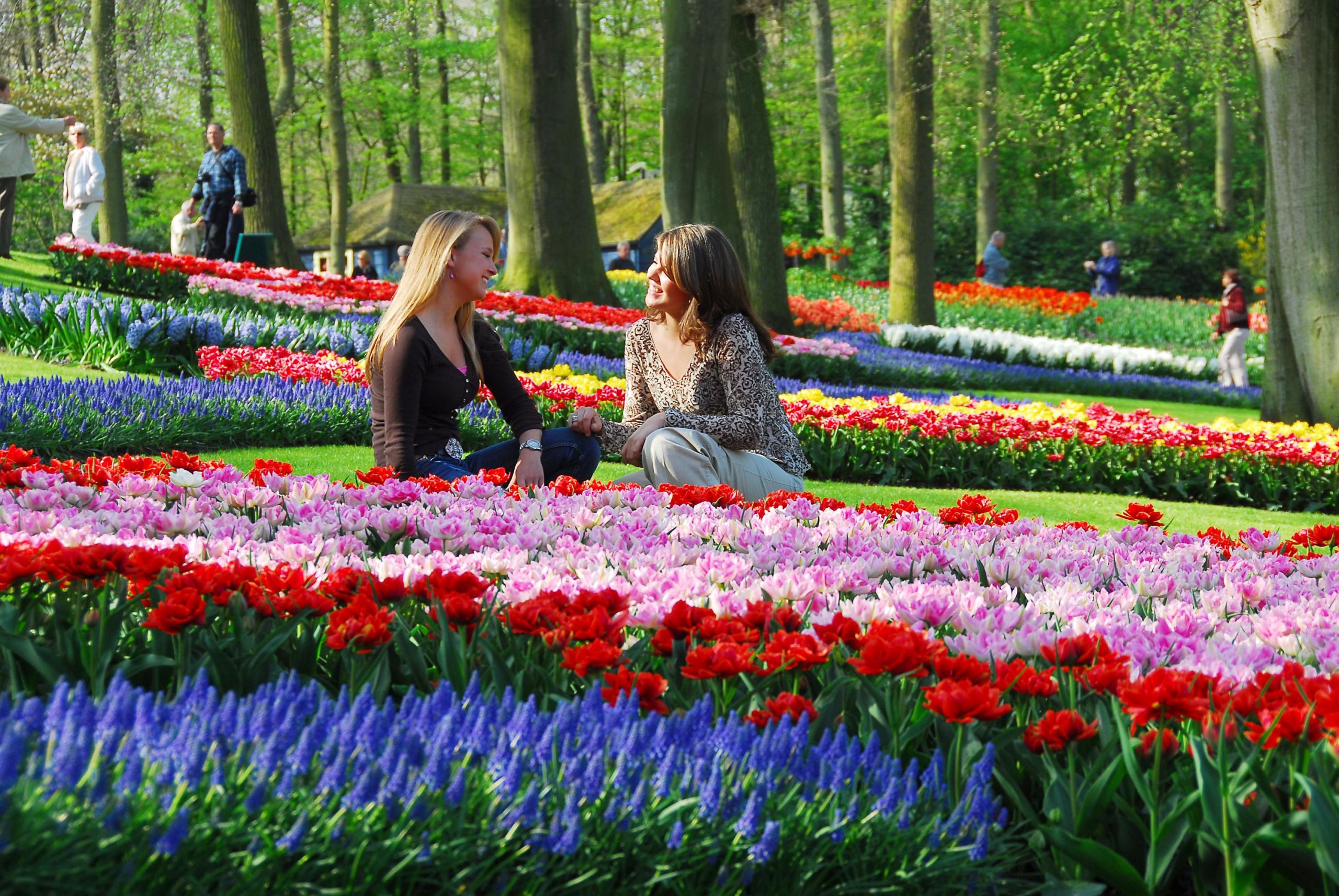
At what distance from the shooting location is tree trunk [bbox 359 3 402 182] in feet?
102

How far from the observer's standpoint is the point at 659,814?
1679 mm

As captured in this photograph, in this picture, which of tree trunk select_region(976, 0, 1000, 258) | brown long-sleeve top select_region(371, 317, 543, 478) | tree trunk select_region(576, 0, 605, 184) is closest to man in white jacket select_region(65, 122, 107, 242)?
brown long-sleeve top select_region(371, 317, 543, 478)

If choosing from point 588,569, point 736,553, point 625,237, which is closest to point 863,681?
point 588,569

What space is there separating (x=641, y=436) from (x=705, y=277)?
2.28 feet

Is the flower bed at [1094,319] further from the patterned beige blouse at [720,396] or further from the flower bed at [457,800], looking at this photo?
the flower bed at [457,800]

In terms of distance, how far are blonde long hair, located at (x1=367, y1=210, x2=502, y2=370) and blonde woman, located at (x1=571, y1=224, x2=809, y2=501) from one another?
76cm

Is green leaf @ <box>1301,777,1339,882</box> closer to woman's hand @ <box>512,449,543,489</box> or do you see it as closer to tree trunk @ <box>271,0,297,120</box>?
woman's hand @ <box>512,449,543,489</box>

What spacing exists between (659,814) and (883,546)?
6.54 ft

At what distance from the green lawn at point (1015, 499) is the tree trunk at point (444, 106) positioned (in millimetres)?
29446

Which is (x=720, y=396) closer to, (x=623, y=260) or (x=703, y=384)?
(x=703, y=384)

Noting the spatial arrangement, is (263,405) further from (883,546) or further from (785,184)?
(785,184)

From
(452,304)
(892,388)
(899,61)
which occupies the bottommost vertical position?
(892,388)

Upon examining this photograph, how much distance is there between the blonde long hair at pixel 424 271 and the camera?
4.93m

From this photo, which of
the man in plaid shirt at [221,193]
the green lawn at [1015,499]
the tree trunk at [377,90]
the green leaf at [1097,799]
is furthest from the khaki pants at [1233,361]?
the tree trunk at [377,90]
